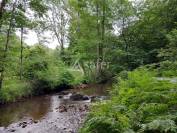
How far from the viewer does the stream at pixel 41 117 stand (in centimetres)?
1086

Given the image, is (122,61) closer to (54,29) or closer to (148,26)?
(148,26)

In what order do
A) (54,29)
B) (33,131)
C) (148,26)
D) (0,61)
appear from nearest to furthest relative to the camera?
(33,131), (0,61), (148,26), (54,29)

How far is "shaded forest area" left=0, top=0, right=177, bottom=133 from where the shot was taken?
5.52 metres

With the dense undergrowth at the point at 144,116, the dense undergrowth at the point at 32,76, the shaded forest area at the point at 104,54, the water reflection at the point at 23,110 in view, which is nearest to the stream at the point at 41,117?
the water reflection at the point at 23,110

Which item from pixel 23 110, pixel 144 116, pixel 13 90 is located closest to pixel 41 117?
pixel 23 110

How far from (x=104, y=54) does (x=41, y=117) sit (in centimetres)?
1847

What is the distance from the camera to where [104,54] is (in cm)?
3086

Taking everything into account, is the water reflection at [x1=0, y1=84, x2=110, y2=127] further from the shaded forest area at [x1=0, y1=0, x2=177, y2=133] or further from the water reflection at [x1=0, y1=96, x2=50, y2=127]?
the shaded forest area at [x1=0, y1=0, x2=177, y2=133]

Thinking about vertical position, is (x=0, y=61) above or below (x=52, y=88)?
above

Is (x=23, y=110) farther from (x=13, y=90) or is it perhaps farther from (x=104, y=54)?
(x=104, y=54)

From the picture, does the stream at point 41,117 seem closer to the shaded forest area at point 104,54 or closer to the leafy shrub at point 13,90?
the leafy shrub at point 13,90

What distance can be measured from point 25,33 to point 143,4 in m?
14.9

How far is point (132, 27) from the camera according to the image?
29.6 m

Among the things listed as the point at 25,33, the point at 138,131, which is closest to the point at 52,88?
the point at 25,33
